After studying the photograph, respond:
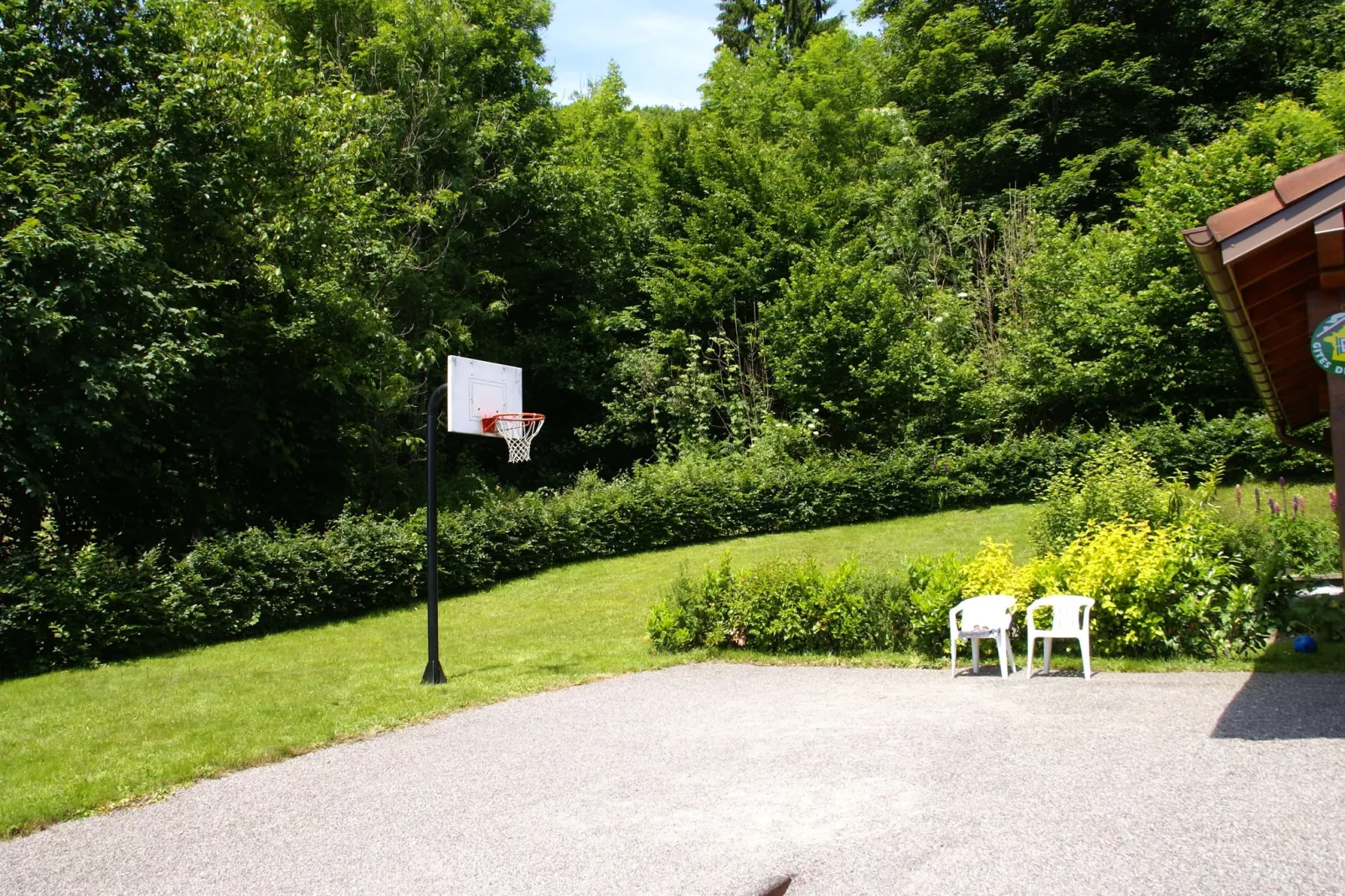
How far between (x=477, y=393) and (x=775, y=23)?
3113 cm

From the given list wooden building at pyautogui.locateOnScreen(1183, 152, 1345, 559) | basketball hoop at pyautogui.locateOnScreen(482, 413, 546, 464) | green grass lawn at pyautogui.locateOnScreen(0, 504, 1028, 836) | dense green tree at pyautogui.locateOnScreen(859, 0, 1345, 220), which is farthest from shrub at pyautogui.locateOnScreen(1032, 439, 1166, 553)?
dense green tree at pyautogui.locateOnScreen(859, 0, 1345, 220)

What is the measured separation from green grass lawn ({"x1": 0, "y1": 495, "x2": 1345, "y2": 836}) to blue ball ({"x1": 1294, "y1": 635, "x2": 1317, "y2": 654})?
0.38 ft

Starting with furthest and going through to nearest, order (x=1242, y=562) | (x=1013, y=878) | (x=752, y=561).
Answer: (x=752, y=561), (x=1242, y=562), (x=1013, y=878)

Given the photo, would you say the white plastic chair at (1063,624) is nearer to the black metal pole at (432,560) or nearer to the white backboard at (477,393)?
the black metal pole at (432,560)

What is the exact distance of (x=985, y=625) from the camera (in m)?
8.70

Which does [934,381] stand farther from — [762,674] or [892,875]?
[892,875]

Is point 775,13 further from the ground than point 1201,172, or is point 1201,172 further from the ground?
point 775,13

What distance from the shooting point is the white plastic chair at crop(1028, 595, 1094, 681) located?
822 cm

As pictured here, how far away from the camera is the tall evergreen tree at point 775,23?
37438 mm

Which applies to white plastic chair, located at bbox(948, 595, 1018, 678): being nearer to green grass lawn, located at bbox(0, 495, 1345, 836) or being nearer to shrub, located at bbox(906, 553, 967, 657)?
shrub, located at bbox(906, 553, 967, 657)

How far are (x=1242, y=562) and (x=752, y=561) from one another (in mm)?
8849

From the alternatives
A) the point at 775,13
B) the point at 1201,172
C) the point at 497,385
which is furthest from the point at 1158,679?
the point at 775,13

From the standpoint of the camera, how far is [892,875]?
4.25 meters

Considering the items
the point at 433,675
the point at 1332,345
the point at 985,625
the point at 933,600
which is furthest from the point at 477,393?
the point at 1332,345
